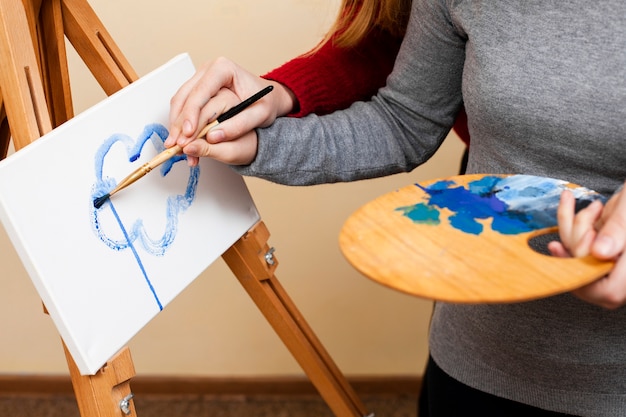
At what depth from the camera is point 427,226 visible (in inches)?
24.1

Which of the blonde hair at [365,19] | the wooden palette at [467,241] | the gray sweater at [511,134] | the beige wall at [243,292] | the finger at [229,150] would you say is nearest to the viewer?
the wooden palette at [467,241]

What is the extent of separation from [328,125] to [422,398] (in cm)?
45

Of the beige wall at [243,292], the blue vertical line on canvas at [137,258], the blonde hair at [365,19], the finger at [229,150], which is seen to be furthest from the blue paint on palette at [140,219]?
the beige wall at [243,292]

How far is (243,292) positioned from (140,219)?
0.97 metres

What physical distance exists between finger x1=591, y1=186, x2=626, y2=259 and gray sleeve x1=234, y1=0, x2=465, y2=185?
309 mm

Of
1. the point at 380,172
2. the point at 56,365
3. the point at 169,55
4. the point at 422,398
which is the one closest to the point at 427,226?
the point at 380,172

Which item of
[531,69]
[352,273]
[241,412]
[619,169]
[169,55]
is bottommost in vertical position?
[241,412]

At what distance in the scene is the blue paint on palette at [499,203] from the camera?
618 millimetres

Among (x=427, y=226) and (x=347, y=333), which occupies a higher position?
(x=427, y=226)

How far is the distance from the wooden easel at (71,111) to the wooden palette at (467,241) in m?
0.35

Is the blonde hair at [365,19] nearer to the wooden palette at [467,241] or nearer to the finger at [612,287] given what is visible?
the wooden palette at [467,241]

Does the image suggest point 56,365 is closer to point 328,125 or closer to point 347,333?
point 347,333

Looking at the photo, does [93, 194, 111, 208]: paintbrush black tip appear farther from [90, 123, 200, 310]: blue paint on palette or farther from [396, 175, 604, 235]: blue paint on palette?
[396, 175, 604, 235]: blue paint on palette

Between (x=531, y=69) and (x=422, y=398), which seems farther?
(x=422, y=398)
